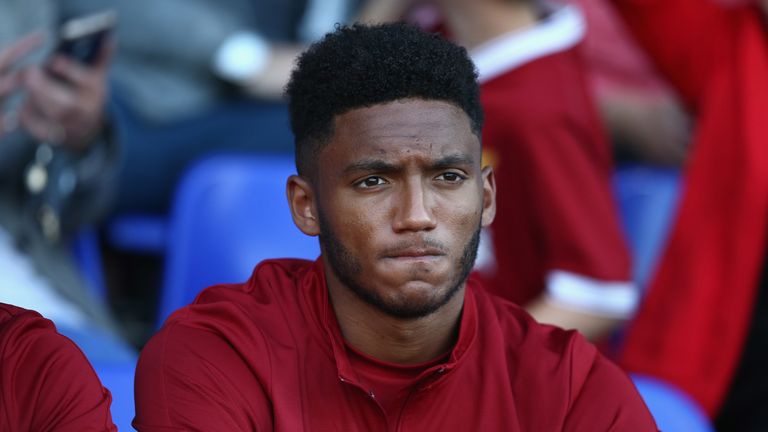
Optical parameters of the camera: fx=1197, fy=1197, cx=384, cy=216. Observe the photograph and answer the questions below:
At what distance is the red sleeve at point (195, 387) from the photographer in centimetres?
150

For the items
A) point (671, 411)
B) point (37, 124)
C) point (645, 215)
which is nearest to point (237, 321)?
point (671, 411)

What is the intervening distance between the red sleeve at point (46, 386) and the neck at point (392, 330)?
1.15 ft

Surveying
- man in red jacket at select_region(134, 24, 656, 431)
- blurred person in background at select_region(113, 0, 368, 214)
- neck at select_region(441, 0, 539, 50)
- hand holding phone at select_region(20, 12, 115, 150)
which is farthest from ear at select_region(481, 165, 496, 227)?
blurred person in background at select_region(113, 0, 368, 214)

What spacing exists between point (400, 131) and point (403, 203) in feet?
0.31

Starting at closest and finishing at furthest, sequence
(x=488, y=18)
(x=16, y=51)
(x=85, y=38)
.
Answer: (x=16, y=51) → (x=85, y=38) → (x=488, y=18)

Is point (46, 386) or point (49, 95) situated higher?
point (49, 95)

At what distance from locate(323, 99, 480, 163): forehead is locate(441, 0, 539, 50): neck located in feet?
3.42

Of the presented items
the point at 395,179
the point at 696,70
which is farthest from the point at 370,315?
the point at 696,70

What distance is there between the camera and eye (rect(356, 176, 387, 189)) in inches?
62.4

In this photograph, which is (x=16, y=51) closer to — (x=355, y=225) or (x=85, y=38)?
(x=85, y=38)

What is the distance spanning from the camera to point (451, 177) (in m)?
1.61

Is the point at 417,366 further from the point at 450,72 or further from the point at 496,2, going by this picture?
the point at 496,2

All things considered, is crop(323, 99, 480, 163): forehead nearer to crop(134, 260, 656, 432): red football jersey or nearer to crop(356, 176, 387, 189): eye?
crop(356, 176, 387, 189): eye

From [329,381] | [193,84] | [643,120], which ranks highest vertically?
[193,84]
